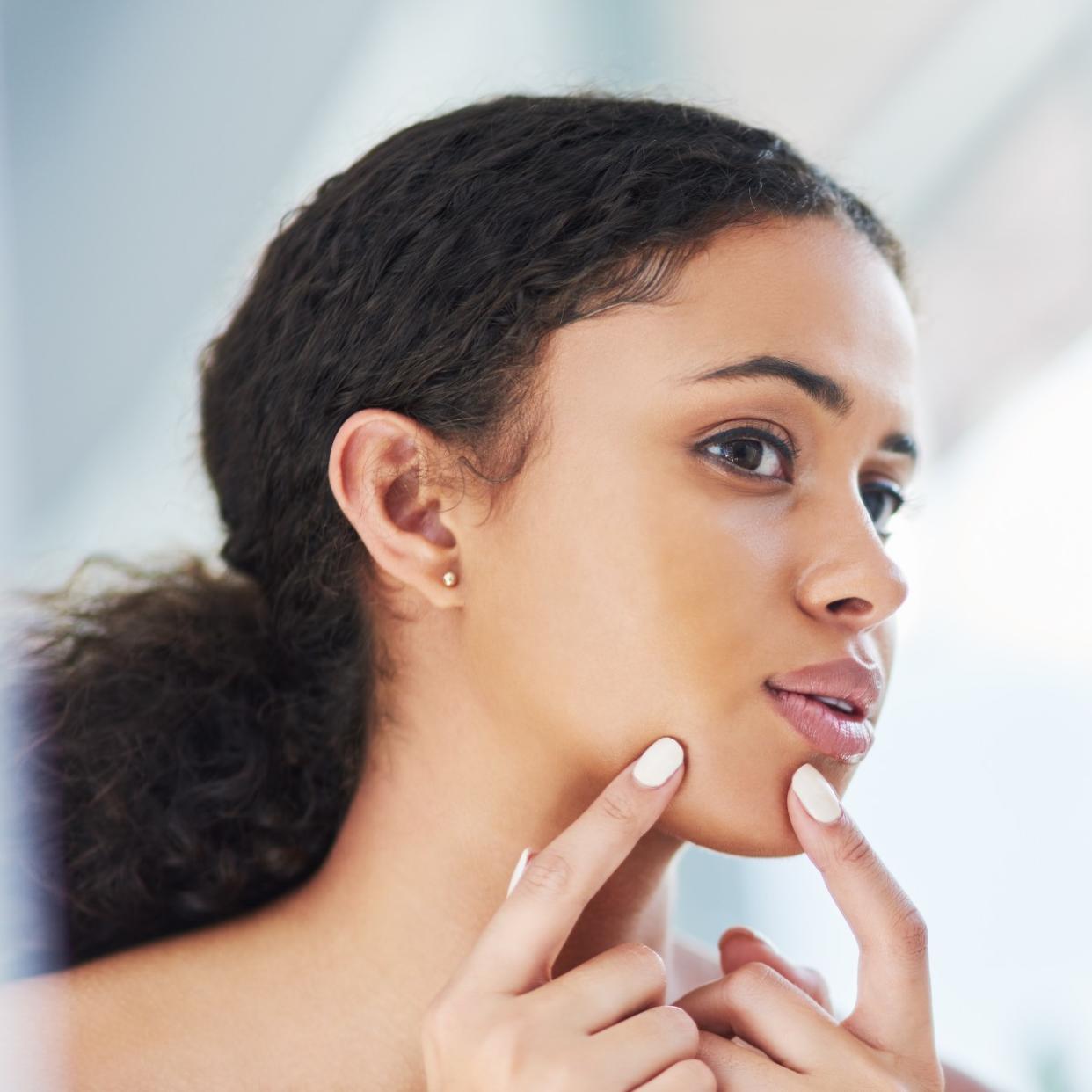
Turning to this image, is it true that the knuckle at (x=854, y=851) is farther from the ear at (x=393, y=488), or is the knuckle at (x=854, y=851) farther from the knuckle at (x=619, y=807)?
the ear at (x=393, y=488)

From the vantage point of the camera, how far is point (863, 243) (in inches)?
52.6

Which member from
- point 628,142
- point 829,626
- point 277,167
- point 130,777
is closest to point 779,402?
point 829,626

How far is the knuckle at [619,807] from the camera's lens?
1.11 m

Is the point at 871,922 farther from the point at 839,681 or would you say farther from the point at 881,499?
the point at 881,499

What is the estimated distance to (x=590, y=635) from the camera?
1142 millimetres

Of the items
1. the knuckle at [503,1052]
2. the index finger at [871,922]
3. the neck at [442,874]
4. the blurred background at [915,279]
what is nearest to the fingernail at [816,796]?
the index finger at [871,922]

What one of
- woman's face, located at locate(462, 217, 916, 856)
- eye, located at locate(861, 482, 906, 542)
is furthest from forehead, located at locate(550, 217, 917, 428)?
eye, located at locate(861, 482, 906, 542)

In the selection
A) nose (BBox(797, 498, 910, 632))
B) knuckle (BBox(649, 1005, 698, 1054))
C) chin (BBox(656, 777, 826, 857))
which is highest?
nose (BBox(797, 498, 910, 632))

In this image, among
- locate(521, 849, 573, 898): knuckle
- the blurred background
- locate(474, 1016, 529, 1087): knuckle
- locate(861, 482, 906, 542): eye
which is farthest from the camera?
the blurred background

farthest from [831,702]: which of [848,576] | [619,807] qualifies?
[619,807]

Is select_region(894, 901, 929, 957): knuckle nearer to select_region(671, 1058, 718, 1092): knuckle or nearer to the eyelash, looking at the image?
select_region(671, 1058, 718, 1092): knuckle

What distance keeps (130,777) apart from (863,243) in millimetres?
1146

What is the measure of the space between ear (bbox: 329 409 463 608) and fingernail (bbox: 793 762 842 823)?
41cm

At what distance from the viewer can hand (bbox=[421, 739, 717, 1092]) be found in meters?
1.00
